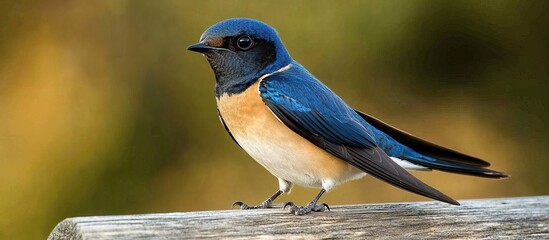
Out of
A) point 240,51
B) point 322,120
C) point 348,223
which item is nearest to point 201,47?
point 240,51

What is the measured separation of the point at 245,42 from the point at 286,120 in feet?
1.24

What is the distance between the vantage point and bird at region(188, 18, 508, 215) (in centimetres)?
370

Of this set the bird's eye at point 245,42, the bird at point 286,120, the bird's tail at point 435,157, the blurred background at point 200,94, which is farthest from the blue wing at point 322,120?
the blurred background at point 200,94

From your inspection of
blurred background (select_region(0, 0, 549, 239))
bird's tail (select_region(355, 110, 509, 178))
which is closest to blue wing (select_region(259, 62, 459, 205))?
bird's tail (select_region(355, 110, 509, 178))

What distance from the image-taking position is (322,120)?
3760mm

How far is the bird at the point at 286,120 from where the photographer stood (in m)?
3.70

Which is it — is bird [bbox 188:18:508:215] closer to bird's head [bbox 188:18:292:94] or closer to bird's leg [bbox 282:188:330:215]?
bird's head [bbox 188:18:292:94]

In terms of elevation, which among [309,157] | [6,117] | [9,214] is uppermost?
[309,157]

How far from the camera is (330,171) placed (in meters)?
3.72

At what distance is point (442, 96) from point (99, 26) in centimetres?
220

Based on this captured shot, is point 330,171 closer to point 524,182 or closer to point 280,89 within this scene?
point 280,89

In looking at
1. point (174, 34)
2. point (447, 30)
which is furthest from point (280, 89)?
point (447, 30)

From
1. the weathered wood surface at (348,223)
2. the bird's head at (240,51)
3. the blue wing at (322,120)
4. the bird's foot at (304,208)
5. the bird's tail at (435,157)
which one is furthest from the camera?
the bird's tail at (435,157)

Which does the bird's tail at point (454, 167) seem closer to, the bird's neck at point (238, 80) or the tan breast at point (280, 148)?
the tan breast at point (280, 148)
